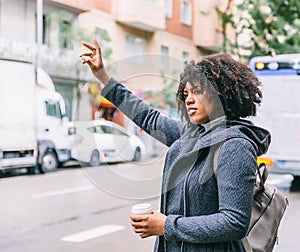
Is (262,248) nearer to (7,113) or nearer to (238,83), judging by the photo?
(238,83)

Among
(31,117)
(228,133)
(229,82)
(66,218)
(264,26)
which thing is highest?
(264,26)

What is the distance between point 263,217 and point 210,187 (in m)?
0.19

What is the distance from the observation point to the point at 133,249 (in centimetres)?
390

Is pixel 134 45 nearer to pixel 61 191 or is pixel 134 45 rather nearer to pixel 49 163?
pixel 49 163

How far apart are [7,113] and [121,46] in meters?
1.41

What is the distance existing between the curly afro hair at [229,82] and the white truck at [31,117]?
12.8ft

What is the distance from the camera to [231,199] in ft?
3.52

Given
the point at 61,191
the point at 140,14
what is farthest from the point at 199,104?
the point at 61,191

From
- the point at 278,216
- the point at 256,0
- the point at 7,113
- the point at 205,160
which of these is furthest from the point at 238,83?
the point at 256,0

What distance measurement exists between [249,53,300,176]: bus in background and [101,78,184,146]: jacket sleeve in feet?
14.3

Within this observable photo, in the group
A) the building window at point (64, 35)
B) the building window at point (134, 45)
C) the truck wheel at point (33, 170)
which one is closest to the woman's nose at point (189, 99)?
the building window at point (64, 35)

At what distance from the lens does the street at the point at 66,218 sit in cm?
405

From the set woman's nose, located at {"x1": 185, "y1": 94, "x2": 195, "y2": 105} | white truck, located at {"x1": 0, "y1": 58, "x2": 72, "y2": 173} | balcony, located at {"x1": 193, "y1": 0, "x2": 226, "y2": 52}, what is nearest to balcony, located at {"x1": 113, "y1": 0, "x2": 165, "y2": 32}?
balcony, located at {"x1": 193, "y1": 0, "x2": 226, "y2": 52}

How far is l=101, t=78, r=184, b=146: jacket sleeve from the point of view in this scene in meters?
1.47
